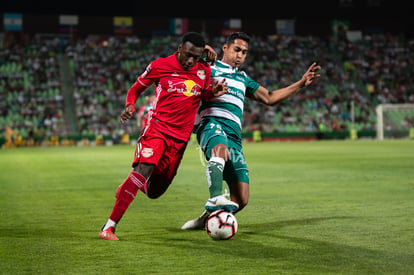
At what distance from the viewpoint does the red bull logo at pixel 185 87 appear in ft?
23.5

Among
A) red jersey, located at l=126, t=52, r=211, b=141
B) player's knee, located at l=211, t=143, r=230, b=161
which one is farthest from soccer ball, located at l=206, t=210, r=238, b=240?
red jersey, located at l=126, t=52, r=211, b=141

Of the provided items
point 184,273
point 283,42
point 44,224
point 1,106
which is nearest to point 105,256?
point 184,273

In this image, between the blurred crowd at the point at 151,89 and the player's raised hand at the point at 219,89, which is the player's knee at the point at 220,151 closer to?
the player's raised hand at the point at 219,89

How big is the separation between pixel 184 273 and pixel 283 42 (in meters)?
51.6

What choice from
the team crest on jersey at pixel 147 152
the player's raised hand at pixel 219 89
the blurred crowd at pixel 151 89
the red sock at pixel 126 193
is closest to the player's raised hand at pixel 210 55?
the player's raised hand at pixel 219 89

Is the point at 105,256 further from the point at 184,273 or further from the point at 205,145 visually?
the point at 205,145

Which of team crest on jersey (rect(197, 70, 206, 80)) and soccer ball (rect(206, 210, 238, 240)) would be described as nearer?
soccer ball (rect(206, 210, 238, 240))

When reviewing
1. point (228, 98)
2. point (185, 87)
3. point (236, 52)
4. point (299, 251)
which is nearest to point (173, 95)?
point (185, 87)

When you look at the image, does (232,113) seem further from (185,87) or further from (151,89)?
(151,89)

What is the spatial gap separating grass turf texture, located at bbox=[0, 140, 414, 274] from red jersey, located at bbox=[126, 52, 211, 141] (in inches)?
49.0

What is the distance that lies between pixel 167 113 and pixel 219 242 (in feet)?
5.19

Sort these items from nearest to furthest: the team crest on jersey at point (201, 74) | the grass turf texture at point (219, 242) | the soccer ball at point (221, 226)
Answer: the grass turf texture at point (219, 242) → the soccer ball at point (221, 226) → the team crest on jersey at point (201, 74)

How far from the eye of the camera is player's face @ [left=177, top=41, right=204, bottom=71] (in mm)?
7059

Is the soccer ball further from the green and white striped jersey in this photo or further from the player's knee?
the green and white striped jersey
